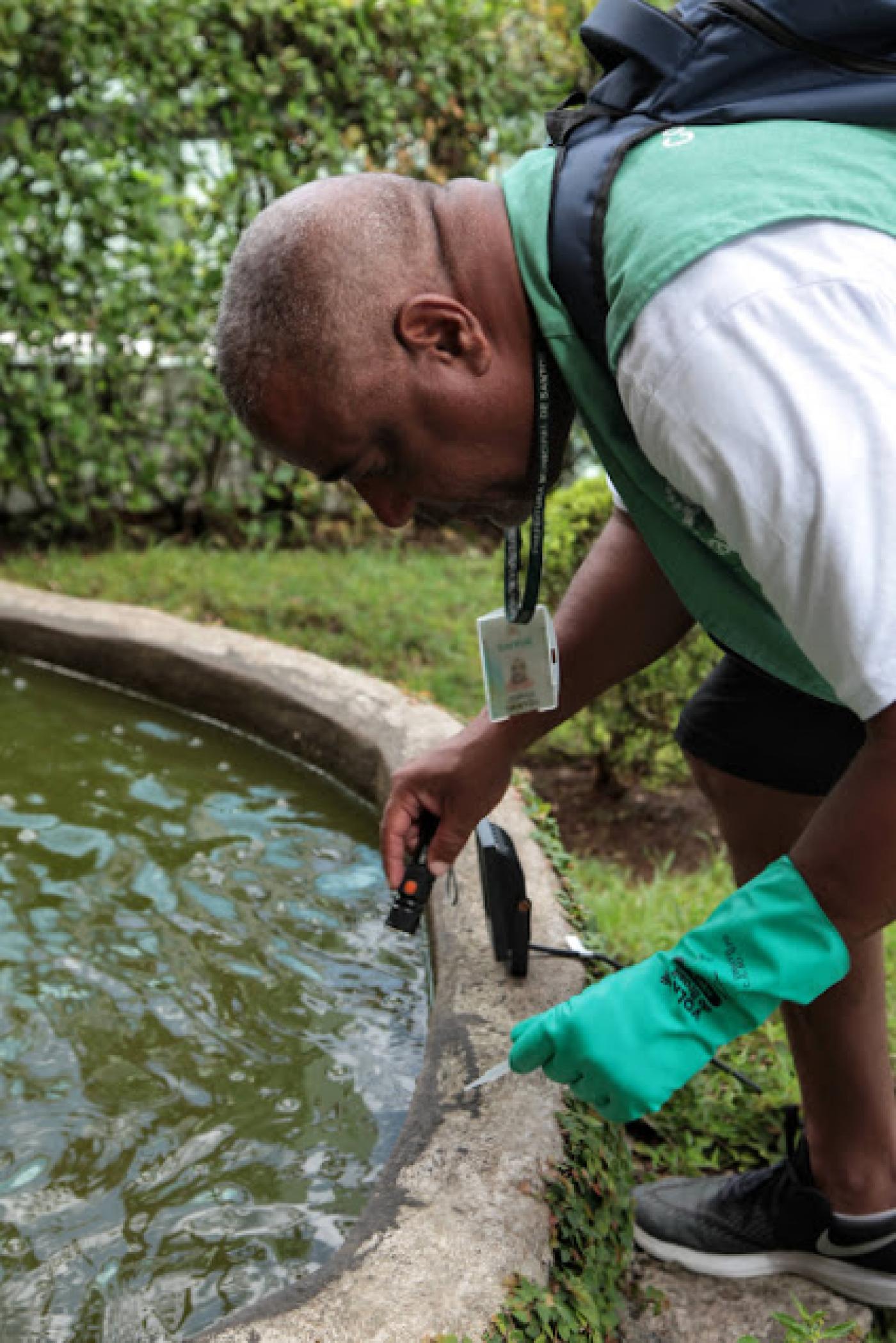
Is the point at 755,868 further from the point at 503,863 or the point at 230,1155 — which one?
the point at 230,1155

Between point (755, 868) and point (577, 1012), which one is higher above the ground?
point (577, 1012)

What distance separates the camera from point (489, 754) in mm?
2121

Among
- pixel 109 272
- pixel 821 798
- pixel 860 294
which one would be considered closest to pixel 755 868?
pixel 821 798

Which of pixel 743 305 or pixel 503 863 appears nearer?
pixel 743 305

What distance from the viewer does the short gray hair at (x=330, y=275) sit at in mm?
1475

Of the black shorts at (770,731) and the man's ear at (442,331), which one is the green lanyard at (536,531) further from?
the black shorts at (770,731)

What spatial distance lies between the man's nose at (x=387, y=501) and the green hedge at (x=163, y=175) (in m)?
4.54

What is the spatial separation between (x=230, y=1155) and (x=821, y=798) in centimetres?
108

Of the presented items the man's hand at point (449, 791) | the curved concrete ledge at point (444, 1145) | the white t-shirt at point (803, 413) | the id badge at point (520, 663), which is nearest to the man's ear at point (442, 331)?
the white t-shirt at point (803, 413)

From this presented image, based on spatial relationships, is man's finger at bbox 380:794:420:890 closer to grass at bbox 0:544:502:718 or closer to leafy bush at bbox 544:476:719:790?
leafy bush at bbox 544:476:719:790

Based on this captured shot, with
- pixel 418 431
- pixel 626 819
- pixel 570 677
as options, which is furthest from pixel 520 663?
pixel 626 819

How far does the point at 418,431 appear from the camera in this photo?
5.11ft

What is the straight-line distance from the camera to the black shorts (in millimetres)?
1878

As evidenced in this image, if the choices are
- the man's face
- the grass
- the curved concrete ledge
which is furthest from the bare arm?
the grass
